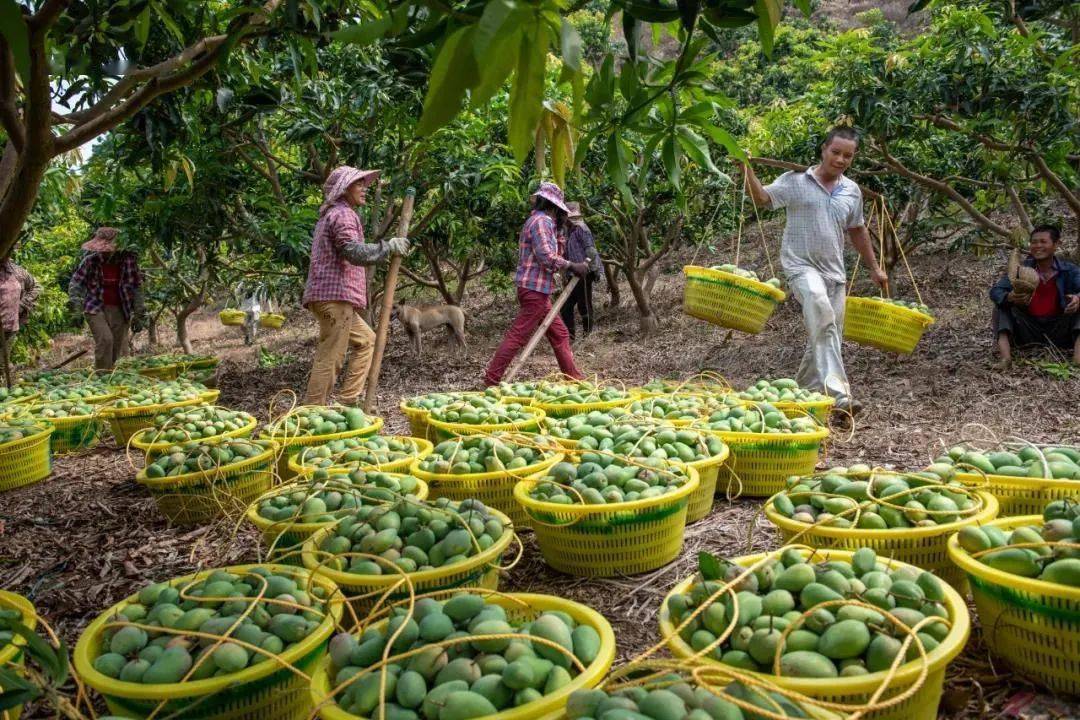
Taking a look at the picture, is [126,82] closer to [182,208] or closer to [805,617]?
[805,617]

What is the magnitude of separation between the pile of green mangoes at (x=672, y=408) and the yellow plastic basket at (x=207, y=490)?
169 centimetres

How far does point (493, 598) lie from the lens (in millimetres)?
1795

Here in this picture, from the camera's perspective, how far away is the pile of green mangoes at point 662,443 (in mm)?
2693

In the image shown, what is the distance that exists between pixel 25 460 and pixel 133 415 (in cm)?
70

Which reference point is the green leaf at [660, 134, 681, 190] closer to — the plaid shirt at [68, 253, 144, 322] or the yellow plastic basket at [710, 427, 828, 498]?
the yellow plastic basket at [710, 427, 828, 498]

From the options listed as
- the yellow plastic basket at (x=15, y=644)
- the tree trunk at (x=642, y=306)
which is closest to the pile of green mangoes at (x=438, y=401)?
the yellow plastic basket at (x=15, y=644)

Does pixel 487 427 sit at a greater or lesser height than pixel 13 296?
lesser

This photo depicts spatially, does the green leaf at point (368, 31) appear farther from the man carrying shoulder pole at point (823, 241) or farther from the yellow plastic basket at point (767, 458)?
the man carrying shoulder pole at point (823, 241)

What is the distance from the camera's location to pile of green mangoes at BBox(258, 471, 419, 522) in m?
2.34

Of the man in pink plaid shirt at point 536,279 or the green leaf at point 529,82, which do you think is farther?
the man in pink plaid shirt at point 536,279

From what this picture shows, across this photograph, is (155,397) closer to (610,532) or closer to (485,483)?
(485,483)

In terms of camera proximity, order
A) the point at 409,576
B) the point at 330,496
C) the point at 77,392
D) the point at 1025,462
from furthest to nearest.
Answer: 1. the point at 77,392
2. the point at 330,496
3. the point at 1025,462
4. the point at 409,576

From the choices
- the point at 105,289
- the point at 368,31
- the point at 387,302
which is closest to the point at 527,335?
the point at 387,302

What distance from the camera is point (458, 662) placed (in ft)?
4.47
